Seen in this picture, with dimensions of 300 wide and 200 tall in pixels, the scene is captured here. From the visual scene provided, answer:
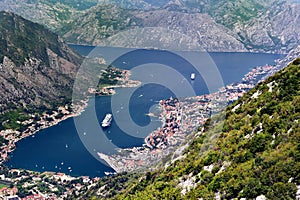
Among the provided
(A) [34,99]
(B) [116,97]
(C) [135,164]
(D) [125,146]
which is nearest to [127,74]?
(B) [116,97]

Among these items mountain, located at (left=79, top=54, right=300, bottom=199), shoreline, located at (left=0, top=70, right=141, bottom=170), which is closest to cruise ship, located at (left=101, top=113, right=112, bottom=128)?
shoreline, located at (left=0, top=70, right=141, bottom=170)

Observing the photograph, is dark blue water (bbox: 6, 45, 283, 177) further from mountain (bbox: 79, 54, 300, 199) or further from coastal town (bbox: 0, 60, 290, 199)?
mountain (bbox: 79, 54, 300, 199)

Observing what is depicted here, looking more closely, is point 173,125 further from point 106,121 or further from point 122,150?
point 122,150

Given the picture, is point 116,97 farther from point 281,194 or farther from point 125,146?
point 281,194

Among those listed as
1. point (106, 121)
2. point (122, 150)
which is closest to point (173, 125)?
point (106, 121)

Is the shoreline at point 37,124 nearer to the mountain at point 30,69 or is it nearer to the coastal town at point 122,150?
the coastal town at point 122,150

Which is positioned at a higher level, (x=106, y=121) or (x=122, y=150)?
(x=106, y=121)
